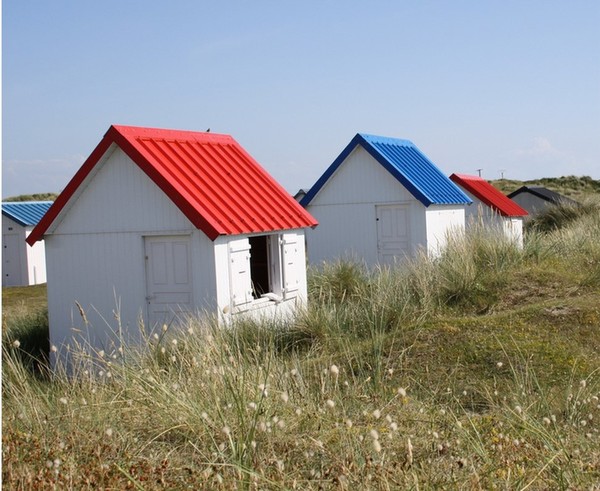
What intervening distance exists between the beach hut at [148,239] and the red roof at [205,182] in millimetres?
23

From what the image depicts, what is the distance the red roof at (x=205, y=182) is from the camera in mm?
13547

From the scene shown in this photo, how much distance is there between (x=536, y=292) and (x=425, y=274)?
1927 millimetres

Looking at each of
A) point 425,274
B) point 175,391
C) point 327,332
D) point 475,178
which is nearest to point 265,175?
point 425,274

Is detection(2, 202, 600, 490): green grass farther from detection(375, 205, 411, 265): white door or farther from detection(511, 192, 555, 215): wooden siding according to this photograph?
detection(511, 192, 555, 215): wooden siding

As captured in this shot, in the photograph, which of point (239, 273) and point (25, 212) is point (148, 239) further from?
point (25, 212)

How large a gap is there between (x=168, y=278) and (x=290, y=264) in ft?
8.57

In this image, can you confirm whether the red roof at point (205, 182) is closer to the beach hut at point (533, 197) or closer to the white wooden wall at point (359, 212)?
the white wooden wall at point (359, 212)

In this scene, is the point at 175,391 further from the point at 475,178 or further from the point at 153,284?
the point at 475,178

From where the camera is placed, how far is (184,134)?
50.9 feet

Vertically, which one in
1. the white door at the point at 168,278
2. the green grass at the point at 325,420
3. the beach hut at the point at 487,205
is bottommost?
the green grass at the point at 325,420

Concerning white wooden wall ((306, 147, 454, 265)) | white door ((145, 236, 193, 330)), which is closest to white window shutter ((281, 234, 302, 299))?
white door ((145, 236, 193, 330))

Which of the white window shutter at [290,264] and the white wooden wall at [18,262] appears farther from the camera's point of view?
the white wooden wall at [18,262]

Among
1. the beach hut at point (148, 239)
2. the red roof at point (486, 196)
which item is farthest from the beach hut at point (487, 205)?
the beach hut at point (148, 239)

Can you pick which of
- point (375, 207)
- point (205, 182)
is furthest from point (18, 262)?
point (205, 182)
